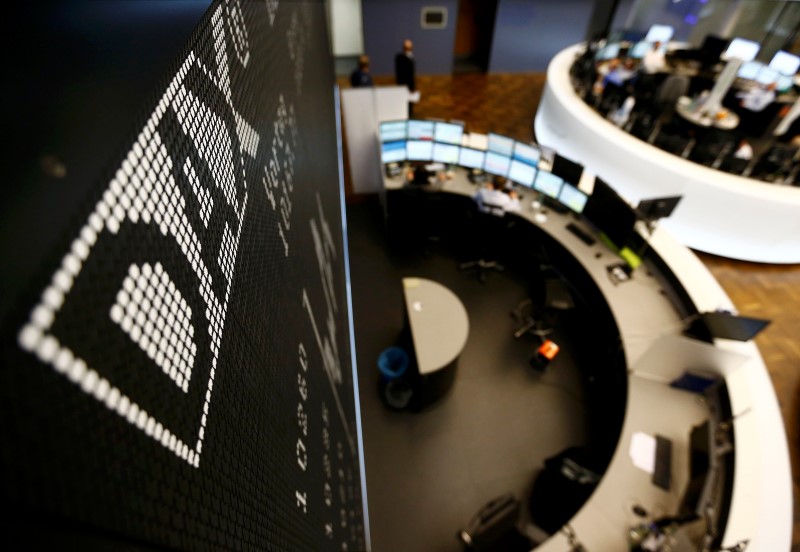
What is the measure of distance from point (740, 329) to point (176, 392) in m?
3.74

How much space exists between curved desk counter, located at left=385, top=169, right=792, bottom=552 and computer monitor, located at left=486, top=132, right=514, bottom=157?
213cm

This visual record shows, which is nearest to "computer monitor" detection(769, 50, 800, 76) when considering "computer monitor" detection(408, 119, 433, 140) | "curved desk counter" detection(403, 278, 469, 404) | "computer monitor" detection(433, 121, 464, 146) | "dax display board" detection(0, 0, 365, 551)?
"computer monitor" detection(433, 121, 464, 146)

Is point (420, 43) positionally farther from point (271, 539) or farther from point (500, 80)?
point (271, 539)

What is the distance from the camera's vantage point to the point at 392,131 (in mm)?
5266

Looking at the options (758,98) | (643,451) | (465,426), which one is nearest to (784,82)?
(758,98)

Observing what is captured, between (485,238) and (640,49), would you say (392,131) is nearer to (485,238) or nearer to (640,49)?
(485,238)

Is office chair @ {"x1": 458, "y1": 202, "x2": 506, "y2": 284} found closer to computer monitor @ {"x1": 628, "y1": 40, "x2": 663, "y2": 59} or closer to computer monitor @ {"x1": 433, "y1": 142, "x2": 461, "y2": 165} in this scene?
computer monitor @ {"x1": 433, "y1": 142, "x2": 461, "y2": 165}

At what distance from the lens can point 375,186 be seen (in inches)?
245

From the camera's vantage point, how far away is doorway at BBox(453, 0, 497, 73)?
9266mm

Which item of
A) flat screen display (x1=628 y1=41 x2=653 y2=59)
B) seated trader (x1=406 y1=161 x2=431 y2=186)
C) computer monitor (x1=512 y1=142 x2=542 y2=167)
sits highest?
computer monitor (x1=512 y1=142 x2=542 y2=167)

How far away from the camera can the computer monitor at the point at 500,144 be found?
475 cm

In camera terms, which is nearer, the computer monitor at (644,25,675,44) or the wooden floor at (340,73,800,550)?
the wooden floor at (340,73,800,550)

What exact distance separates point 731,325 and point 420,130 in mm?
4023

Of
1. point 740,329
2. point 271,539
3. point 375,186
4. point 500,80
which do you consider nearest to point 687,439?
point 740,329
